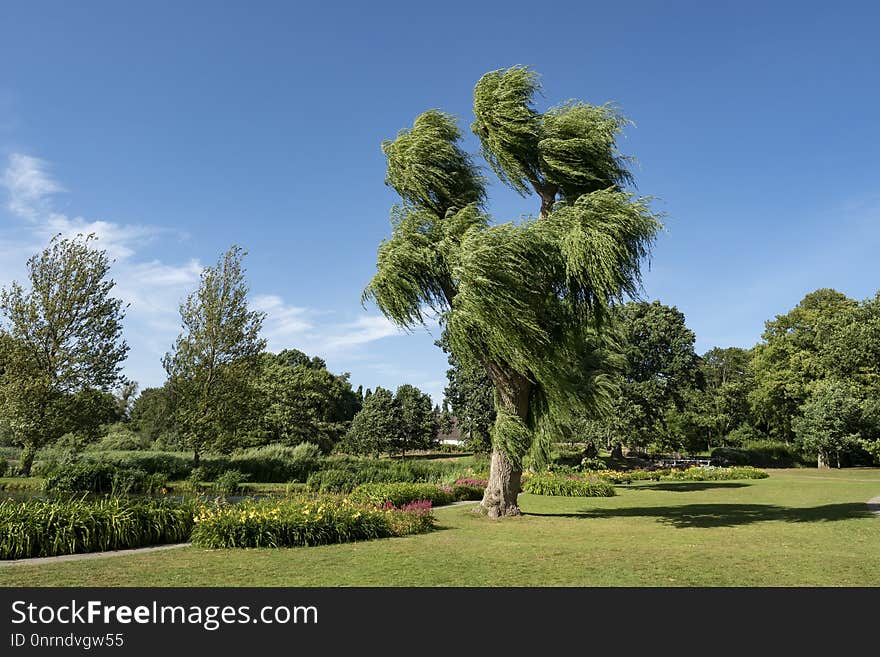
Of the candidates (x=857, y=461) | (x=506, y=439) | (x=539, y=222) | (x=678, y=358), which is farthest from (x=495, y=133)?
(x=857, y=461)

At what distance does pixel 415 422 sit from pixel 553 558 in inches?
2151

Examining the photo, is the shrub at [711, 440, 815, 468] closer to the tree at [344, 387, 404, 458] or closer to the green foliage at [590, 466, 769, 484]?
the green foliage at [590, 466, 769, 484]

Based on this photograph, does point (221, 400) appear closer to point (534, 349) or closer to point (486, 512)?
point (486, 512)

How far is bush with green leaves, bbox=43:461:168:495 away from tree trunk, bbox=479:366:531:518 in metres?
13.1

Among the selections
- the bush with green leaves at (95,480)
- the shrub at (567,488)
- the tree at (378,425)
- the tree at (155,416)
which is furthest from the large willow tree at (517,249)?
the tree at (378,425)

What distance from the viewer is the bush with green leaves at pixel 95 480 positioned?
1978 cm

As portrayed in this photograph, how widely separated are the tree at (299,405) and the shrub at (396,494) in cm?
3026

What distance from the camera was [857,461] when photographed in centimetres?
4622

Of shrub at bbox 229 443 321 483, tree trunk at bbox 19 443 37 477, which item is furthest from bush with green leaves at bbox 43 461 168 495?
tree trunk at bbox 19 443 37 477

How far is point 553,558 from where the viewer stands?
9.41 metres

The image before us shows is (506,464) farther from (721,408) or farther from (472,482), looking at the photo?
(721,408)

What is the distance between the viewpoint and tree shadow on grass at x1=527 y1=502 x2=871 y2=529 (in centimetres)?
1527

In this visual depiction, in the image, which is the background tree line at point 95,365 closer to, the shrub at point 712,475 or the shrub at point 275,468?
the shrub at point 275,468
